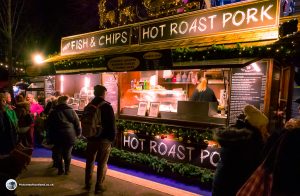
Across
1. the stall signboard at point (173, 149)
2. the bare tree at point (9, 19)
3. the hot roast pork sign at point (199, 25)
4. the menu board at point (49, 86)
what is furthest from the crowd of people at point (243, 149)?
the bare tree at point (9, 19)

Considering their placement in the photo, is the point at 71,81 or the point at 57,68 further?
the point at 71,81

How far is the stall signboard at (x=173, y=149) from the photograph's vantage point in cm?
639

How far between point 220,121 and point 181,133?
3.49 ft

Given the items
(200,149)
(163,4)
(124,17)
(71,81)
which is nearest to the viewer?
(200,149)

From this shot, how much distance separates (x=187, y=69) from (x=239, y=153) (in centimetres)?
344

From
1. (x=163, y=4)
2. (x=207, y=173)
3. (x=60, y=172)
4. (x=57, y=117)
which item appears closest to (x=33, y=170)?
(x=60, y=172)

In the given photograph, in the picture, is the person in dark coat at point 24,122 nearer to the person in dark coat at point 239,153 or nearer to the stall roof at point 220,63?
the stall roof at point 220,63

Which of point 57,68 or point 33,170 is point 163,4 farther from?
point 33,170

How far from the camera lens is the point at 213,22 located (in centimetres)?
679

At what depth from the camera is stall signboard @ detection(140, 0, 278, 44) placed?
5.87 m

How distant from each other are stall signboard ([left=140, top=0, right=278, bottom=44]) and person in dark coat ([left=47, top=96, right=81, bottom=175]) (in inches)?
134

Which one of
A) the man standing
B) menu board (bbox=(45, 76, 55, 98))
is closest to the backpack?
the man standing

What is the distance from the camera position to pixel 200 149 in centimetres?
654

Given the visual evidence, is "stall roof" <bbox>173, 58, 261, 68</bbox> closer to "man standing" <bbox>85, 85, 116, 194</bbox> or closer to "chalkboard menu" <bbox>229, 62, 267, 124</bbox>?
"chalkboard menu" <bbox>229, 62, 267, 124</bbox>
